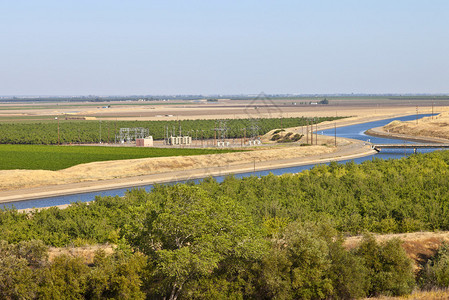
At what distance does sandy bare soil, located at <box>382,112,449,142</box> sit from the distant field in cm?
7492

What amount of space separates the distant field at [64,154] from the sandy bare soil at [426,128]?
74.9 m

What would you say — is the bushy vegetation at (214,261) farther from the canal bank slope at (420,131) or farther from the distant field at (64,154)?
the canal bank slope at (420,131)

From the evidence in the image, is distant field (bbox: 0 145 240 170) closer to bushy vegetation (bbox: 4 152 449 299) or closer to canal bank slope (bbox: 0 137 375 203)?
canal bank slope (bbox: 0 137 375 203)

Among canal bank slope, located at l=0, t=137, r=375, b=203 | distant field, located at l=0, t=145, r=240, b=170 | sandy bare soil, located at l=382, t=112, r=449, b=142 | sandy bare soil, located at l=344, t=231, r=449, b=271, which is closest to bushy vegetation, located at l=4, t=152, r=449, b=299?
sandy bare soil, located at l=344, t=231, r=449, b=271

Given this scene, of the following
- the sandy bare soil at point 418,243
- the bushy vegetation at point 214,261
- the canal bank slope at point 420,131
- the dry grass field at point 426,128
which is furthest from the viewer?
the dry grass field at point 426,128

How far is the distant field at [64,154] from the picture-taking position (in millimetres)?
91125

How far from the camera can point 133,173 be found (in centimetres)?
8900

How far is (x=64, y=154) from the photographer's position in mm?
106875

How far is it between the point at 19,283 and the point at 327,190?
113ft

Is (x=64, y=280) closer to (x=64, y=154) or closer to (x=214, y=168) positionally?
(x=214, y=168)

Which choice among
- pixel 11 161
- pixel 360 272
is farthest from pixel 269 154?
pixel 360 272

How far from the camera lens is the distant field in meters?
91.1

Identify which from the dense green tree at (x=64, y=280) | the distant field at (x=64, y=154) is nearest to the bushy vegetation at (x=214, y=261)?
the dense green tree at (x=64, y=280)

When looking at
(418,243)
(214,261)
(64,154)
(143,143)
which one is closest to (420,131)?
(143,143)
